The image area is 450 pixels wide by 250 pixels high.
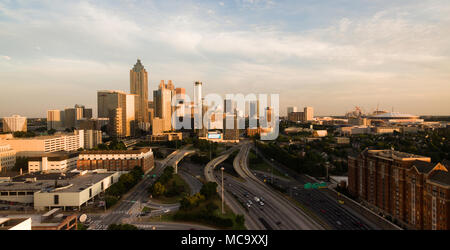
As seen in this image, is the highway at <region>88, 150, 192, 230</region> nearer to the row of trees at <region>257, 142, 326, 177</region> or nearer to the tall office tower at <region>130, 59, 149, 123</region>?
the row of trees at <region>257, 142, 326, 177</region>

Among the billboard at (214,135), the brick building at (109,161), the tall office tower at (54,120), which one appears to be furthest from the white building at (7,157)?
the tall office tower at (54,120)

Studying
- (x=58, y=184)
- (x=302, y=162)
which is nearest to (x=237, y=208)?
(x=58, y=184)

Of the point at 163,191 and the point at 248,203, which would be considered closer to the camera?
the point at 248,203

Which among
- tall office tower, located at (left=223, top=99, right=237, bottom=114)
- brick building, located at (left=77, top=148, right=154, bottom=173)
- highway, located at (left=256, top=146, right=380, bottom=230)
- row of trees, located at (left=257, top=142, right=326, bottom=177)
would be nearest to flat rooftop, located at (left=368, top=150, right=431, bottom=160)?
highway, located at (left=256, top=146, right=380, bottom=230)

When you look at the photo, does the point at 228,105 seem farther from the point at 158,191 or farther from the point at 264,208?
the point at 264,208

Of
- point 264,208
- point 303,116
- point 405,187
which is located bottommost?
Result: point 264,208
